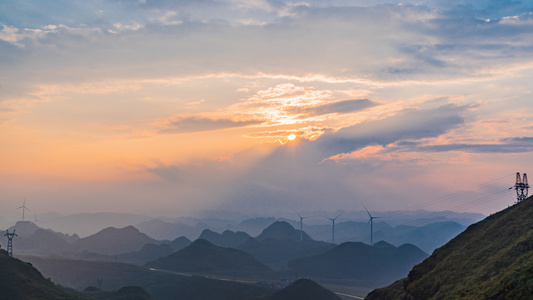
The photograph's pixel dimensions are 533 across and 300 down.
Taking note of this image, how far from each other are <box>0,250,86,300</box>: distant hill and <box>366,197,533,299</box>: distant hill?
355ft

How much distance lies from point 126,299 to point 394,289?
128 m

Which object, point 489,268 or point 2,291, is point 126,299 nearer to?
point 2,291

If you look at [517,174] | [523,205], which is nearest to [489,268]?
[523,205]

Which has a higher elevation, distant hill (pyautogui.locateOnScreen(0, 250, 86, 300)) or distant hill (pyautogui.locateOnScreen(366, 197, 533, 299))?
distant hill (pyautogui.locateOnScreen(366, 197, 533, 299))

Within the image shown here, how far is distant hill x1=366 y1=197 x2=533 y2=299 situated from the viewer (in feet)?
243

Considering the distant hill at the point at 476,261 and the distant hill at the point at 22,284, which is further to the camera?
the distant hill at the point at 22,284

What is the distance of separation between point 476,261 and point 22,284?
5541 inches

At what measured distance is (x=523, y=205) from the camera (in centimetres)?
10469

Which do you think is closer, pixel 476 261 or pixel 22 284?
pixel 476 261

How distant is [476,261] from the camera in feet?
291

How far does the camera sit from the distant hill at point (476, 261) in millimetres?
74062

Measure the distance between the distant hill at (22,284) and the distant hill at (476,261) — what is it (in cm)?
10827

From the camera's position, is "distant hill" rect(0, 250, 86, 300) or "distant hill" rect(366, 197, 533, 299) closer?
"distant hill" rect(366, 197, 533, 299)

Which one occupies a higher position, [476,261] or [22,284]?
[476,261]
